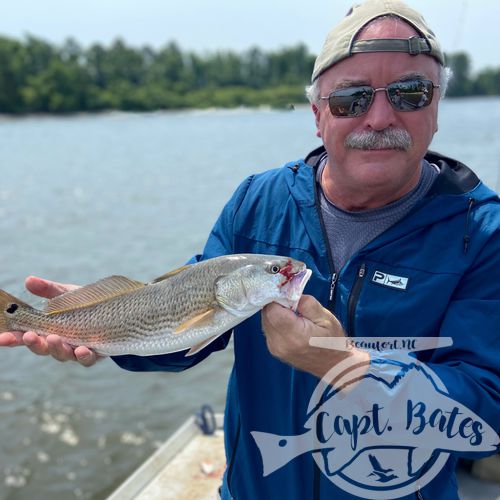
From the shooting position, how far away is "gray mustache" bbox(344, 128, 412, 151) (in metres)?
2.52

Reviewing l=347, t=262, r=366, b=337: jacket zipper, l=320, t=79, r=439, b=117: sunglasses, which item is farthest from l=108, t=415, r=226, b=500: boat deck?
l=320, t=79, r=439, b=117: sunglasses

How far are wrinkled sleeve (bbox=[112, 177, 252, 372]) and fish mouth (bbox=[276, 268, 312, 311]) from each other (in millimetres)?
645

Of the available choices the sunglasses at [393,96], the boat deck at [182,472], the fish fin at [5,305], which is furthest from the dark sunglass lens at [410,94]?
the boat deck at [182,472]

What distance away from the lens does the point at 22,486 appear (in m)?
6.59

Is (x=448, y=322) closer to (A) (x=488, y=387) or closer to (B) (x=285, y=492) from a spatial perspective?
(A) (x=488, y=387)

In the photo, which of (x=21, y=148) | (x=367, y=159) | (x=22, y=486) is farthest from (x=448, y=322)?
(x=21, y=148)

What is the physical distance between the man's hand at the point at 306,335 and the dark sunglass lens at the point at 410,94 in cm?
95

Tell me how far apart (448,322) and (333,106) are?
3.46ft

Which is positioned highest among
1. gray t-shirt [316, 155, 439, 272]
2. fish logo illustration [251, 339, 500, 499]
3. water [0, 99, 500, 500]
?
gray t-shirt [316, 155, 439, 272]

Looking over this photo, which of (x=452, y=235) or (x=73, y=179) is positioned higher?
(x=452, y=235)

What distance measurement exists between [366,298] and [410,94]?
892 millimetres

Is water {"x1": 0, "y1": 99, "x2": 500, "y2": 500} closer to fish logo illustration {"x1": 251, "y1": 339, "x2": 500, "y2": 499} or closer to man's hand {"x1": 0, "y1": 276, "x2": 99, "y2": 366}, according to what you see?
man's hand {"x1": 0, "y1": 276, "x2": 99, "y2": 366}

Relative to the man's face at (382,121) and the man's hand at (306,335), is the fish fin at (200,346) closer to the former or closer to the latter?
the man's hand at (306,335)

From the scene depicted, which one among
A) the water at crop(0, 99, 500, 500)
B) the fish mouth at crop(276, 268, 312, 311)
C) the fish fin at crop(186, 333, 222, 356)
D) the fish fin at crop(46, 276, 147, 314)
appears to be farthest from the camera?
the water at crop(0, 99, 500, 500)
